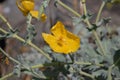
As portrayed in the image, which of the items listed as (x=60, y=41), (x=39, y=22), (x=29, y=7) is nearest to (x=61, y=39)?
(x=60, y=41)

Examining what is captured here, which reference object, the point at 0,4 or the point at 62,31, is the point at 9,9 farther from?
the point at 62,31

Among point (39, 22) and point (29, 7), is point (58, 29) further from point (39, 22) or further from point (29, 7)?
point (39, 22)

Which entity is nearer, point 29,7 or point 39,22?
point 29,7

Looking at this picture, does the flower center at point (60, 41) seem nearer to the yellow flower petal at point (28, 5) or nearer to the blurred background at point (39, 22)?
the yellow flower petal at point (28, 5)

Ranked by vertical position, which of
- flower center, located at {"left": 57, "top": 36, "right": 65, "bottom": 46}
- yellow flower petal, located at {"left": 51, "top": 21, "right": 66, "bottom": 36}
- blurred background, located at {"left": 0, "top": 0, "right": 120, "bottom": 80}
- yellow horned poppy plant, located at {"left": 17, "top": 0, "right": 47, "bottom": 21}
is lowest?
flower center, located at {"left": 57, "top": 36, "right": 65, "bottom": 46}

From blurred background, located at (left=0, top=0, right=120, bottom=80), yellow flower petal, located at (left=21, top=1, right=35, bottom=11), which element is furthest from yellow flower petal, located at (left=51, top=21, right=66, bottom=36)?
blurred background, located at (left=0, top=0, right=120, bottom=80)

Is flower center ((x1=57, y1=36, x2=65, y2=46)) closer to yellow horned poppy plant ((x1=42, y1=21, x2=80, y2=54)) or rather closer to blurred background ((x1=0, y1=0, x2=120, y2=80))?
yellow horned poppy plant ((x1=42, y1=21, x2=80, y2=54))

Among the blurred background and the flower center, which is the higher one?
the blurred background

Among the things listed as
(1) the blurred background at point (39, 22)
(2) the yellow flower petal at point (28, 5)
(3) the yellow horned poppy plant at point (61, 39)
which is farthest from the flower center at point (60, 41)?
(1) the blurred background at point (39, 22)

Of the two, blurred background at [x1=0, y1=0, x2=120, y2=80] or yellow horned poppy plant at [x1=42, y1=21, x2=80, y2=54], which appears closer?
yellow horned poppy plant at [x1=42, y1=21, x2=80, y2=54]
